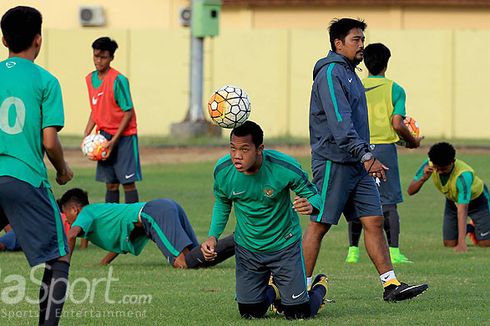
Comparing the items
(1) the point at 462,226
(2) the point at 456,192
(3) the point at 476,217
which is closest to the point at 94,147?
(2) the point at 456,192

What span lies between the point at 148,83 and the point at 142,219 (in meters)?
23.1

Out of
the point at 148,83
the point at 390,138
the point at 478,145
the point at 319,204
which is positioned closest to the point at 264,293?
the point at 319,204

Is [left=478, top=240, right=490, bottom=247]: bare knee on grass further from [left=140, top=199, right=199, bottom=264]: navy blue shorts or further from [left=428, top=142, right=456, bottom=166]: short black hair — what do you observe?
[left=140, top=199, right=199, bottom=264]: navy blue shorts

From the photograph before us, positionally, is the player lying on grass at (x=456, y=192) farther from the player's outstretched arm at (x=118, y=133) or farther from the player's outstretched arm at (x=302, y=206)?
the player's outstretched arm at (x=302, y=206)

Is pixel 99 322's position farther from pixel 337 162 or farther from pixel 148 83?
pixel 148 83

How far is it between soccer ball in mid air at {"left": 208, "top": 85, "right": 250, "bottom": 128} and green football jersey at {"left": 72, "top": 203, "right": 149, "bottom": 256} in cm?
257

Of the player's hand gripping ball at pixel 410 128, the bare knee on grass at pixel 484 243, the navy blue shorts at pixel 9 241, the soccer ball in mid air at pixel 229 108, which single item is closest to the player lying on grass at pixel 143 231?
the navy blue shorts at pixel 9 241

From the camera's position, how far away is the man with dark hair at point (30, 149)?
24.1ft

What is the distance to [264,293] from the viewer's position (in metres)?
8.85

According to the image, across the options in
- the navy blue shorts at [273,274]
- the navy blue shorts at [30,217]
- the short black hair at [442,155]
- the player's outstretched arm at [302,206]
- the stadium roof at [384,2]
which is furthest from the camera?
the stadium roof at [384,2]

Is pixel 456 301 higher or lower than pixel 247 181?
lower

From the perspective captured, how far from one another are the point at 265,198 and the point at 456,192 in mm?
5544

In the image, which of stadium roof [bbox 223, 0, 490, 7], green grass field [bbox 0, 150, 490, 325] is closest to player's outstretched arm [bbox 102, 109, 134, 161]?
green grass field [bbox 0, 150, 490, 325]

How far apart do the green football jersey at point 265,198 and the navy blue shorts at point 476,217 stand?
19.5 ft
